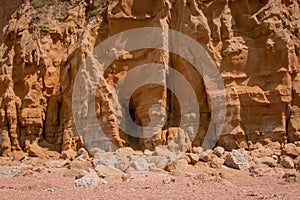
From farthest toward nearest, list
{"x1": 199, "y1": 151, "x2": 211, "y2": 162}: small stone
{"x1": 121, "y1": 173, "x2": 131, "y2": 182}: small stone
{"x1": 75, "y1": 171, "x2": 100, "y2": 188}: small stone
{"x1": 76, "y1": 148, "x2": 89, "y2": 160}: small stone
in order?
{"x1": 76, "y1": 148, "x2": 89, "y2": 160}: small stone
{"x1": 199, "y1": 151, "x2": 211, "y2": 162}: small stone
{"x1": 121, "y1": 173, "x2": 131, "y2": 182}: small stone
{"x1": 75, "y1": 171, "x2": 100, "y2": 188}: small stone

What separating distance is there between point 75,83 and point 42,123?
3.20 meters

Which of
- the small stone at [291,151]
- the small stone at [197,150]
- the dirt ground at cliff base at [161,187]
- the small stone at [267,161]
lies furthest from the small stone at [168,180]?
the small stone at [291,151]

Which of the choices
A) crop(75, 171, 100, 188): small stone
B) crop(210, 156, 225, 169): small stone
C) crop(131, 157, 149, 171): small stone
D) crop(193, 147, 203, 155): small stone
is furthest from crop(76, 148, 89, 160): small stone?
crop(75, 171, 100, 188): small stone

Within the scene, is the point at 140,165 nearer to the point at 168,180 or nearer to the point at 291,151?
the point at 168,180

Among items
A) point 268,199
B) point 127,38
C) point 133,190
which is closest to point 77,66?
point 127,38

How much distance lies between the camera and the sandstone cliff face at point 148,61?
18.4m

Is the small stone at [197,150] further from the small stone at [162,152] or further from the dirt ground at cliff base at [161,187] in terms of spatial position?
the dirt ground at cliff base at [161,187]

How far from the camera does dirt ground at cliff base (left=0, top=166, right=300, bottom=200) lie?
Result: 379 inches

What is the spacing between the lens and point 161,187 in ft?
36.6

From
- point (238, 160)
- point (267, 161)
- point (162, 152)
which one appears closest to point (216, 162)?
point (238, 160)

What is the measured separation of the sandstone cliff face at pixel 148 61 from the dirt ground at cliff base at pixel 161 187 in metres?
5.21

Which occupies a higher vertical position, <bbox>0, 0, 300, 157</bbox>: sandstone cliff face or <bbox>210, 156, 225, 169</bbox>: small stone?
<bbox>0, 0, 300, 157</bbox>: sandstone cliff face

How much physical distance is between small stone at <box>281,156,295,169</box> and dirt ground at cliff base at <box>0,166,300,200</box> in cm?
140

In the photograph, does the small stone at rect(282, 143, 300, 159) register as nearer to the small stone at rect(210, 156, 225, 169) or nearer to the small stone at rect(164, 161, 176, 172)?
the small stone at rect(210, 156, 225, 169)
